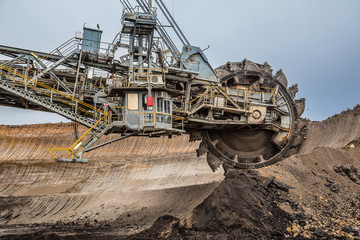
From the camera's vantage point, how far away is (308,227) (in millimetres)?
9000

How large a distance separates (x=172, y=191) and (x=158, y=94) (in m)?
5.35

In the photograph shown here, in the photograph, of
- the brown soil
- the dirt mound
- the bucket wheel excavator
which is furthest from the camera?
the bucket wheel excavator

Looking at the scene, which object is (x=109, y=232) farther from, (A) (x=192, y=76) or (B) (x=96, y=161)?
(B) (x=96, y=161)

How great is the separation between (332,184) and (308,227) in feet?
8.41

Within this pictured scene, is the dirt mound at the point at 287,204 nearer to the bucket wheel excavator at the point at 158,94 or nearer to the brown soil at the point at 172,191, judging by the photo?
the brown soil at the point at 172,191

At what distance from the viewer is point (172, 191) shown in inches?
677

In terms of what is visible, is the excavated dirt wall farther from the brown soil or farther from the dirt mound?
the dirt mound

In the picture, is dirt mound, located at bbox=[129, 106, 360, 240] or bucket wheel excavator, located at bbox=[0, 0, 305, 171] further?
bucket wheel excavator, located at bbox=[0, 0, 305, 171]

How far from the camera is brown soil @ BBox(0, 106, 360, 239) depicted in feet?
31.4

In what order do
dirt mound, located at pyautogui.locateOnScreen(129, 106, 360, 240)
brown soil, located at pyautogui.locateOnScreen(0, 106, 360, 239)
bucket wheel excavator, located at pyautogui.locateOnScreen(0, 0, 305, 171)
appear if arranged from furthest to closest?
bucket wheel excavator, located at pyautogui.locateOnScreen(0, 0, 305, 171), brown soil, located at pyautogui.locateOnScreen(0, 106, 360, 239), dirt mound, located at pyautogui.locateOnScreen(129, 106, 360, 240)

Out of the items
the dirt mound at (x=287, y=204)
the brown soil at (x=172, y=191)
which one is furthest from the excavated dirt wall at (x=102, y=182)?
the dirt mound at (x=287, y=204)

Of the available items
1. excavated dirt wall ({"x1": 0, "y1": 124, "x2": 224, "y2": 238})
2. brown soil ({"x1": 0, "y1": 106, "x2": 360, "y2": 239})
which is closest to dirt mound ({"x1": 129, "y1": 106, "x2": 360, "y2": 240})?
brown soil ({"x1": 0, "y1": 106, "x2": 360, "y2": 239})

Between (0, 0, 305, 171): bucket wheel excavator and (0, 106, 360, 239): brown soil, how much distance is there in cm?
155

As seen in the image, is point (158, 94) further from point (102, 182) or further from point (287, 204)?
point (102, 182)
